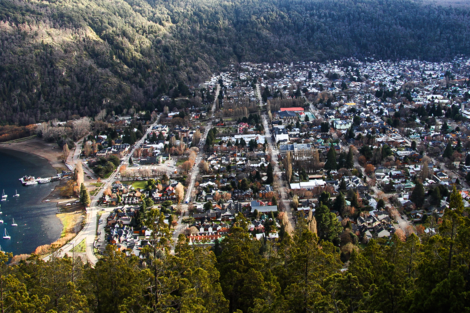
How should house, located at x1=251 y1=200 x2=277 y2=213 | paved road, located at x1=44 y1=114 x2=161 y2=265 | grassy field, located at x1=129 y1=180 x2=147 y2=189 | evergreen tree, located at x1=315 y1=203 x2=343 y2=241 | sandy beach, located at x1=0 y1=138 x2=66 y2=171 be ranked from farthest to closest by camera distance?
sandy beach, located at x1=0 y1=138 x2=66 y2=171, grassy field, located at x1=129 y1=180 x2=147 y2=189, house, located at x1=251 y1=200 x2=277 y2=213, evergreen tree, located at x1=315 y1=203 x2=343 y2=241, paved road, located at x1=44 y1=114 x2=161 y2=265

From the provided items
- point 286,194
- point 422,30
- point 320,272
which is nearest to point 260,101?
point 286,194

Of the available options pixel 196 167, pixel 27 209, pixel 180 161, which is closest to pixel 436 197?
pixel 196 167

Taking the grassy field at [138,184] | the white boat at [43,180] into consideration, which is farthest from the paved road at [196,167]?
the white boat at [43,180]

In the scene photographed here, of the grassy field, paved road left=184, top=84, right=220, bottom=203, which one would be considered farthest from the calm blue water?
paved road left=184, top=84, right=220, bottom=203

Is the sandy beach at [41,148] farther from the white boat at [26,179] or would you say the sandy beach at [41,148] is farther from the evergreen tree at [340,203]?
the evergreen tree at [340,203]

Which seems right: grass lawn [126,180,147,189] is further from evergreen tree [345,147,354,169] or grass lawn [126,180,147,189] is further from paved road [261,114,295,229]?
evergreen tree [345,147,354,169]

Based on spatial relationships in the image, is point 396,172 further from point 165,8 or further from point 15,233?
point 165,8
